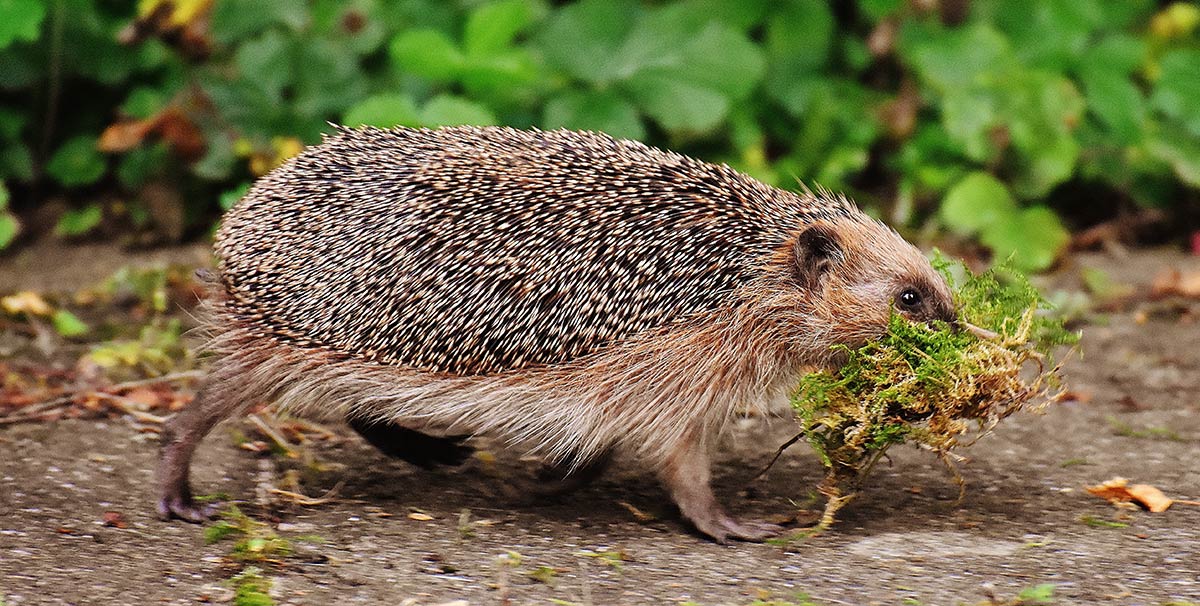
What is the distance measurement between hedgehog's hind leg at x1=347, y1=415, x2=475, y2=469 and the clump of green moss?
152cm

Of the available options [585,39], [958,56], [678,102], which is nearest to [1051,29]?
[958,56]

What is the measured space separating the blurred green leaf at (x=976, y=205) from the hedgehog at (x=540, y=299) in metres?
3.57

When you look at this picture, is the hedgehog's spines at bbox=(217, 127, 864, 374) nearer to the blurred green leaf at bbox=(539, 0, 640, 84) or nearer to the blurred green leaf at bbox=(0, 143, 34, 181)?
the blurred green leaf at bbox=(539, 0, 640, 84)

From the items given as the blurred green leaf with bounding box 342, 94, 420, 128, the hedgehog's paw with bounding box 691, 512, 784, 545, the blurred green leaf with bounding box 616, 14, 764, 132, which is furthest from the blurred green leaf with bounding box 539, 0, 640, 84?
the hedgehog's paw with bounding box 691, 512, 784, 545

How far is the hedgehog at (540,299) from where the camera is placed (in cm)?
485

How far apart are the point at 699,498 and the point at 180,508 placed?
187 cm

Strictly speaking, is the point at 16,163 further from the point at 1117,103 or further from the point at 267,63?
Result: the point at 1117,103

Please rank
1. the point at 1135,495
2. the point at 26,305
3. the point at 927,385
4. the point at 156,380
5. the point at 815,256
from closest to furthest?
the point at 927,385 < the point at 815,256 < the point at 1135,495 < the point at 156,380 < the point at 26,305

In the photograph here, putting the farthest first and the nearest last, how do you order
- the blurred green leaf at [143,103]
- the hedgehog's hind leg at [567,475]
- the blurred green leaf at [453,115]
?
the blurred green leaf at [143,103]
the blurred green leaf at [453,115]
the hedgehog's hind leg at [567,475]

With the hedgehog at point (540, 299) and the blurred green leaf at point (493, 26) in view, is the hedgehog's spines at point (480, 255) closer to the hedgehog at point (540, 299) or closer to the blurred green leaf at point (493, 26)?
the hedgehog at point (540, 299)

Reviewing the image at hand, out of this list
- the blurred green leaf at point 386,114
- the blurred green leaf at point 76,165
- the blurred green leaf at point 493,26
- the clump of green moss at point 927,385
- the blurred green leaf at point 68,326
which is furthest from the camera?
the blurred green leaf at point 76,165

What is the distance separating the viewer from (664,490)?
5.40 metres

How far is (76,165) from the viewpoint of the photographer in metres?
8.62

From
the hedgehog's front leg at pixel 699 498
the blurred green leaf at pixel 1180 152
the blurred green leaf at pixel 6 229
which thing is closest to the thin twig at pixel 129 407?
the blurred green leaf at pixel 6 229
